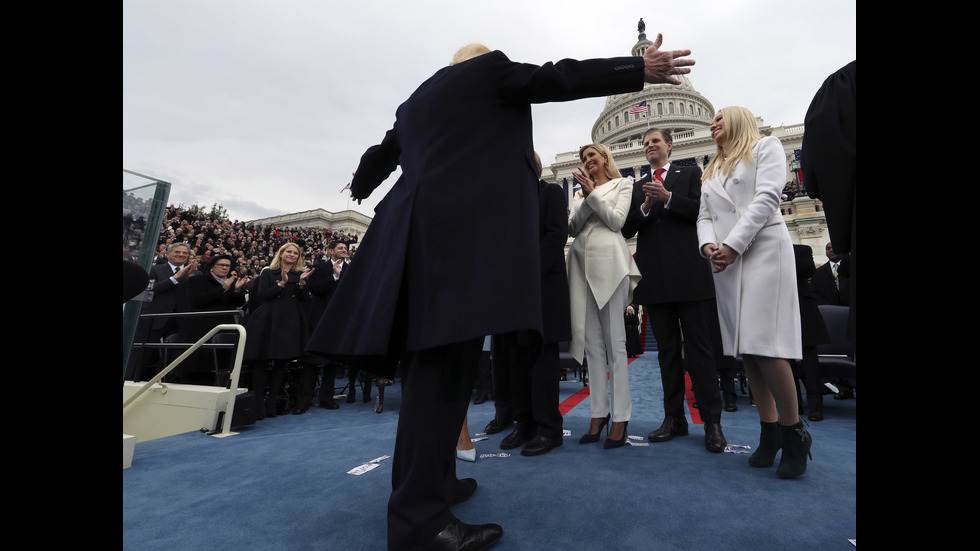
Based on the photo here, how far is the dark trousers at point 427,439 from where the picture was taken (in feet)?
3.59

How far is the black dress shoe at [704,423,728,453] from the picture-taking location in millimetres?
2176

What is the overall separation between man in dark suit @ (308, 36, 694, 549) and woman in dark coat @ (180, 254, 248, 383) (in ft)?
10.7

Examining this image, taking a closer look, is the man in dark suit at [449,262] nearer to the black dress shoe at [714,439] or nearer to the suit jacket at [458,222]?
the suit jacket at [458,222]

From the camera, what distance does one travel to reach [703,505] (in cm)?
147

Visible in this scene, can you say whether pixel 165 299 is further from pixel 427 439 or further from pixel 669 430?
pixel 669 430

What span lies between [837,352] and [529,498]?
370 centimetres

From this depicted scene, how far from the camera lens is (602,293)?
245 centimetres

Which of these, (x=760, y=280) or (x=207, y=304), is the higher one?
(x=760, y=280)

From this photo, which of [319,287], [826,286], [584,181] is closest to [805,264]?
[826,286]
